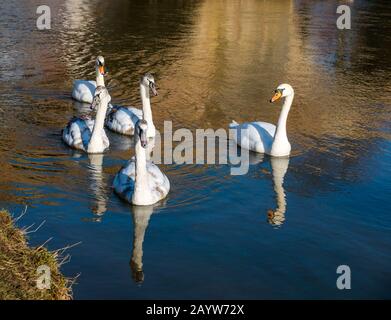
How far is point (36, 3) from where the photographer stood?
141 ft

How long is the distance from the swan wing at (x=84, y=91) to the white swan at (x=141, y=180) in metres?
7.08

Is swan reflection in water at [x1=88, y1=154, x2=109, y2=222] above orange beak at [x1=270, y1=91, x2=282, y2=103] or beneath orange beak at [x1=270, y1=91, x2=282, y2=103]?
beneath

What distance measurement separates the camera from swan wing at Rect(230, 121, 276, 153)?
58.3ft

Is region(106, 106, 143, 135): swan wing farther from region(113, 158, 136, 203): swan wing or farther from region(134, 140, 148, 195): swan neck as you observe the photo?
region(134, 140, 148, 195): swan neck

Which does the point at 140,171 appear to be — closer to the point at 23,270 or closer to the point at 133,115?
the point at 23,270

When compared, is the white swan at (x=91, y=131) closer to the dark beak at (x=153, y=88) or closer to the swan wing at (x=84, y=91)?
the dark beak at (x=153, y=88)

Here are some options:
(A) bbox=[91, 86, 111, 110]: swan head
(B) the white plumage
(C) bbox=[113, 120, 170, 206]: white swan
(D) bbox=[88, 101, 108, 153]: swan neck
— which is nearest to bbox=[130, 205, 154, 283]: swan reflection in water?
(C) bbox=[113, 120, 170, 206]: white swan

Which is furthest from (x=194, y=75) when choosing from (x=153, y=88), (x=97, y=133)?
(x=97, y=133)

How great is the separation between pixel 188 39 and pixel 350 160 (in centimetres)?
1932

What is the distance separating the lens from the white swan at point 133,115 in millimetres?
18484

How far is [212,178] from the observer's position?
15.9 meters

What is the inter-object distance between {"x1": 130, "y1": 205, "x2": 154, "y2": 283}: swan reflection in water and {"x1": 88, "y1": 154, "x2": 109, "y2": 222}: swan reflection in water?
0.72 m

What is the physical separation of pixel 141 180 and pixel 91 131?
425cm
